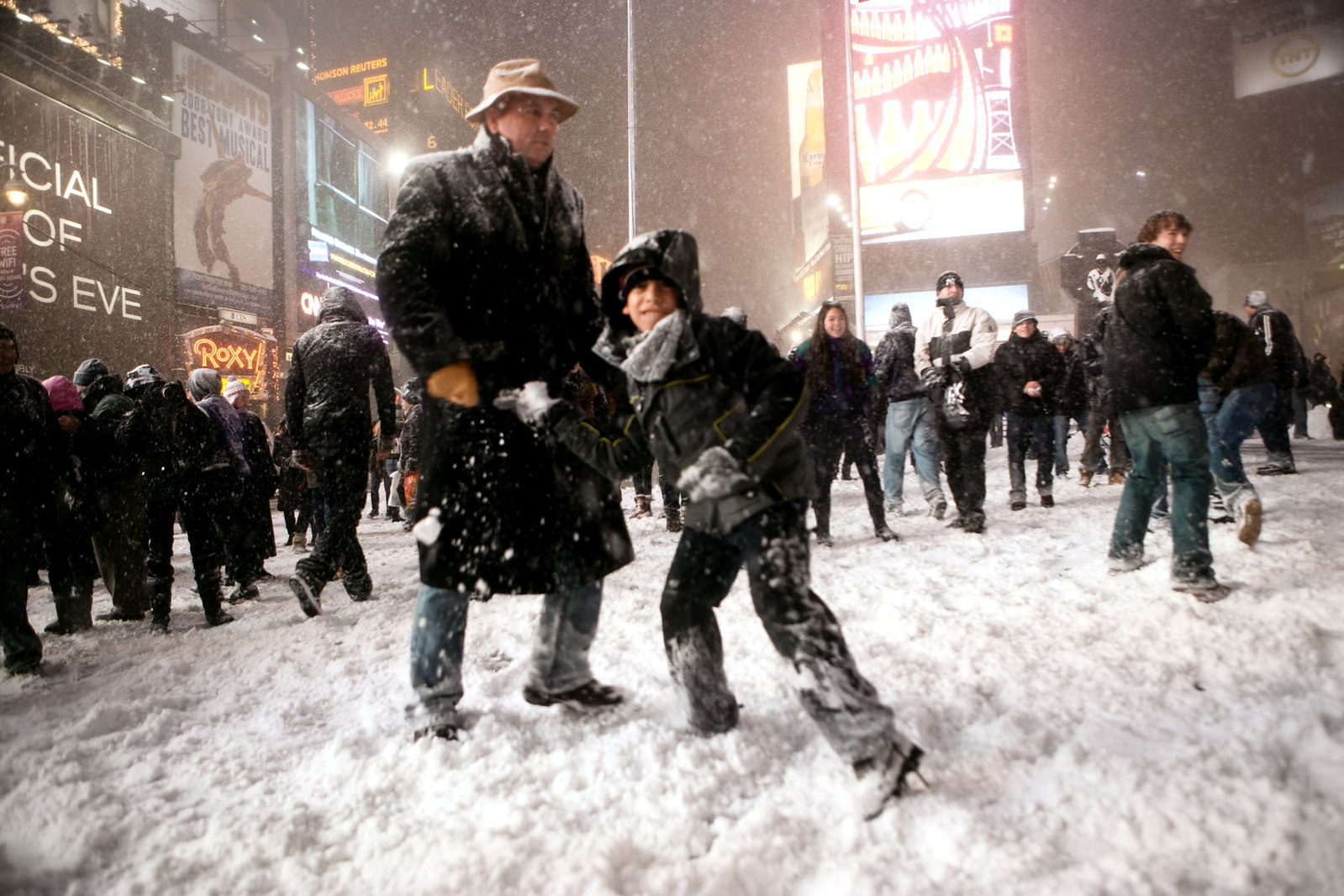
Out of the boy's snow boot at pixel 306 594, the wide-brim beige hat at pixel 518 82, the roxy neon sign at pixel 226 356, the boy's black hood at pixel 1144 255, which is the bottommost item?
the boy's snow boot at pixel 306 594

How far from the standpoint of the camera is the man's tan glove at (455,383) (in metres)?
2.19

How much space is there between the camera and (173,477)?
4.59 metres

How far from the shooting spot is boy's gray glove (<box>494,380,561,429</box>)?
219 centimetres

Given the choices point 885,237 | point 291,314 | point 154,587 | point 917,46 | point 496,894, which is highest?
point 917,46

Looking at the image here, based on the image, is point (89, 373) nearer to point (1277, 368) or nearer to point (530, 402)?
point (530, 402)

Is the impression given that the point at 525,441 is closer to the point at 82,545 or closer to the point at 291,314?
the point at 82,545

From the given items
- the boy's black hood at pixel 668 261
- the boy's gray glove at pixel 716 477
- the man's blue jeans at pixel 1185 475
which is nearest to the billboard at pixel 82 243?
the boy's black hood at pixel 668 261

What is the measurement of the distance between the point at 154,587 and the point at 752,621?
12.1ft

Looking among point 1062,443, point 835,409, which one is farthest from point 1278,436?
point 835,409

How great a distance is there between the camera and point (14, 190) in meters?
20.6

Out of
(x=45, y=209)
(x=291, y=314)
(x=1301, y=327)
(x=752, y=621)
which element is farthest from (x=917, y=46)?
(x=752, y=621)

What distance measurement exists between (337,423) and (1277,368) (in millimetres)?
8457

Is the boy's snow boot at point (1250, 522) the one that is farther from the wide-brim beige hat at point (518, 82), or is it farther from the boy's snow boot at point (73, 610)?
the boy's snow boot at point (73, 610)

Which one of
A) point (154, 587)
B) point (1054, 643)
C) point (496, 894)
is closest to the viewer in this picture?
point (496, 894)
